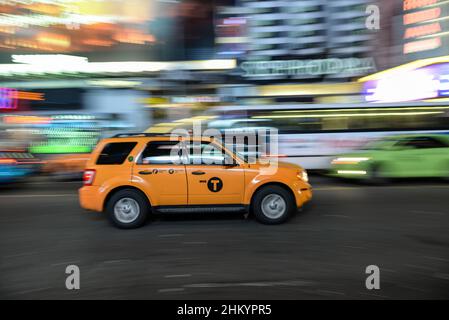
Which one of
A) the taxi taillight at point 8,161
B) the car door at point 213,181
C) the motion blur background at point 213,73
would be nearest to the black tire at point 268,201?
the car door at point 213,181

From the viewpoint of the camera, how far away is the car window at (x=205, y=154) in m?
6.44

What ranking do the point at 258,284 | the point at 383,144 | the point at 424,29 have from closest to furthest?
the point at 258,284 < the point at 383,144 < the point at 424,29

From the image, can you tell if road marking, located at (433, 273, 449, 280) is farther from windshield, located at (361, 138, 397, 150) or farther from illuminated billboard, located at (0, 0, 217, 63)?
illuminated billboard, located at (0, 0, 217, 63)

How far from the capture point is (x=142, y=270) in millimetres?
4590

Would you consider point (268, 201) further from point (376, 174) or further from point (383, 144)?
point (383, 144)

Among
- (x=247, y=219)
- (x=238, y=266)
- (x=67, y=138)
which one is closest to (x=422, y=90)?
(x=67, y=138)

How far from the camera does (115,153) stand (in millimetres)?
6461

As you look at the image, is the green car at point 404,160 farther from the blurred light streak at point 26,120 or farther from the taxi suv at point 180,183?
the blurred light streak at point 26,120

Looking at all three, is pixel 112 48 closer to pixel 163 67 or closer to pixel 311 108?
pixel 163 67

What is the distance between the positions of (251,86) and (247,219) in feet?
118

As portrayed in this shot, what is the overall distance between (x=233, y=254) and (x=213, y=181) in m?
1.55

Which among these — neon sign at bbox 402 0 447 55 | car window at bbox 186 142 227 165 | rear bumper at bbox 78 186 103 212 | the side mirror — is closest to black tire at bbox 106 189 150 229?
rear bumper at bbox 78 186 103 212

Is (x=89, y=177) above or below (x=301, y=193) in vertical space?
above

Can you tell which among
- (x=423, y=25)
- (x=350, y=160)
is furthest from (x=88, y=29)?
(x=423, y=25)
